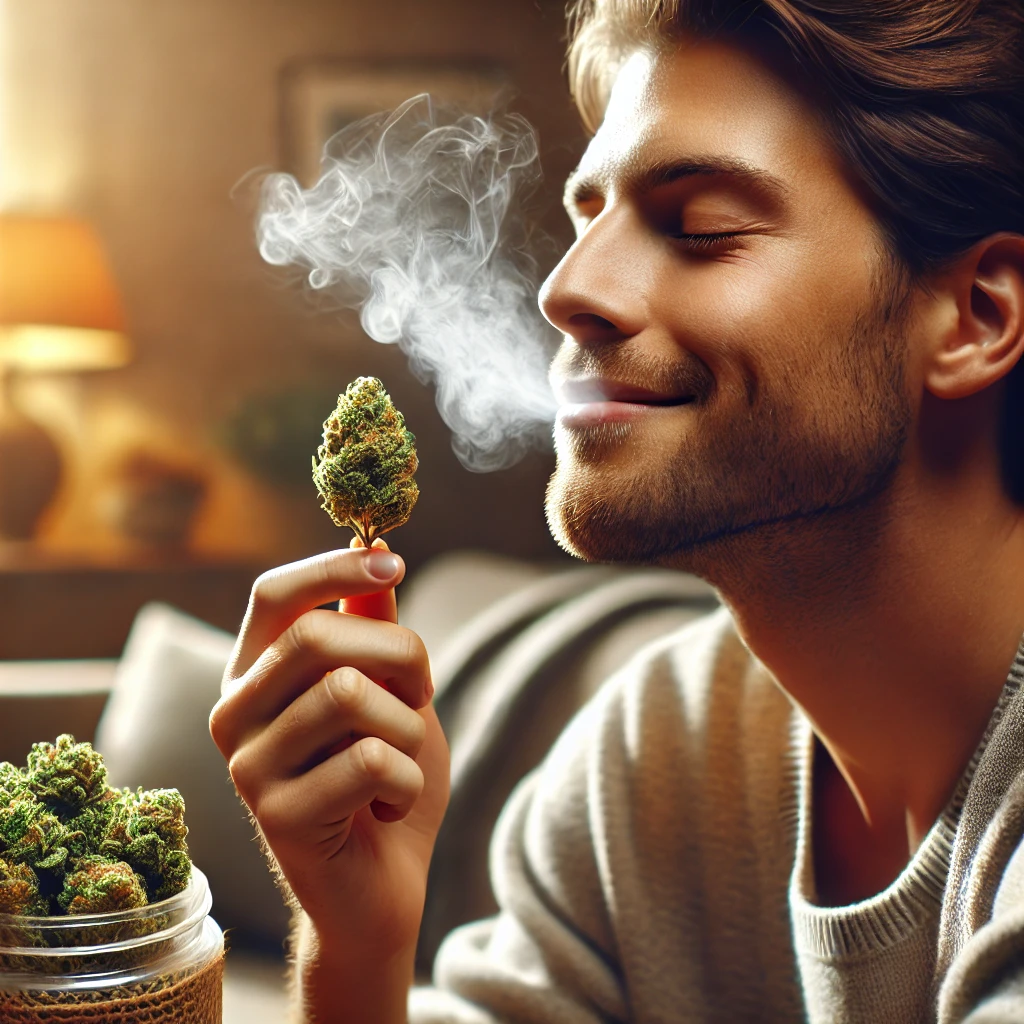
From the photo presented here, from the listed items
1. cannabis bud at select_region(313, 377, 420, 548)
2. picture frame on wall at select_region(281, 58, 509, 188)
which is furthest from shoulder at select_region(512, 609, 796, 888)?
picture frame on wall at select_region(281, 58, 509, 188)

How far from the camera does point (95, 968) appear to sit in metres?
0.96

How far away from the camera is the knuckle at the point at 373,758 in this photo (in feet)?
3.59

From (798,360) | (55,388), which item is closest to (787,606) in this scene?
(798,360)

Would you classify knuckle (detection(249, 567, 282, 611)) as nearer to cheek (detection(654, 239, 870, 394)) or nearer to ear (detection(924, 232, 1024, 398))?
cheek (detection(654, 239, 870, 394))

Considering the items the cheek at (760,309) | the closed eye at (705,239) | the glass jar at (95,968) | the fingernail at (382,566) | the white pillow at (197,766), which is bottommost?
the white pillow at (197,766)

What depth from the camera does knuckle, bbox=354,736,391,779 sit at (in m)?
1.10

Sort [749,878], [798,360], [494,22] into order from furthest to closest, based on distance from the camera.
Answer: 1. [494,22]
2. [749,878]
3. [798,360]

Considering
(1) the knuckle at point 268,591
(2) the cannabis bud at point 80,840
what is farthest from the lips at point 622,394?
(2) the cannabis bud at point 80,840

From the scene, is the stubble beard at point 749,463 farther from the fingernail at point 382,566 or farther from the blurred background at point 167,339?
the blurred background at point 167,339

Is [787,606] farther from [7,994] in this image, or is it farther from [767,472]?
[7,994]

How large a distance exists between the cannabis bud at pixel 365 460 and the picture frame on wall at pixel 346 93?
8.95 ft

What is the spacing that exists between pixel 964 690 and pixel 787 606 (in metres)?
0.26

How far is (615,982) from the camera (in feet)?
5.60

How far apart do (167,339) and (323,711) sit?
9.77ft
